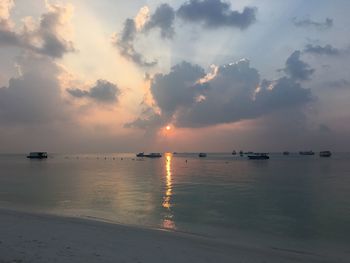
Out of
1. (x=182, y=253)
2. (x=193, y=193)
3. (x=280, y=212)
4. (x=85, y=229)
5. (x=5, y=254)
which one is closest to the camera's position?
(x=5, y=254)

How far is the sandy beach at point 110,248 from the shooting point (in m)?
13.2

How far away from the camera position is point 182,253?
1493cm

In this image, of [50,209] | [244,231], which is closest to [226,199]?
[244,231]

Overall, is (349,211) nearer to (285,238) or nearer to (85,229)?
(285,238)

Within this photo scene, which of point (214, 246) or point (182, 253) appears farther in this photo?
point (214, 246)

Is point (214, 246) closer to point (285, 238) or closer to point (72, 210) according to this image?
point (285, 238)

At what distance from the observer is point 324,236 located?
74.6 ft

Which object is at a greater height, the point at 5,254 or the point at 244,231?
the point at 5,254

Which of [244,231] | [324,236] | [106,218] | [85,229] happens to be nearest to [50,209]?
[106,218]

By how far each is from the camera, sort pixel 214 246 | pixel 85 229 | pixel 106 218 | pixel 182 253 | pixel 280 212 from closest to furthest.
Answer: pixel 182 253, pixel 214 246, pixel 85 229, pixel 106 218, pixel 280 212

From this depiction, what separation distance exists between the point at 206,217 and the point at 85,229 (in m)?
12.2

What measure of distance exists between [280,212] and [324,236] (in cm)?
880

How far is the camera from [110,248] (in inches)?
591

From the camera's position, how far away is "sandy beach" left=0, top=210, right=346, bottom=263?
1320cm
